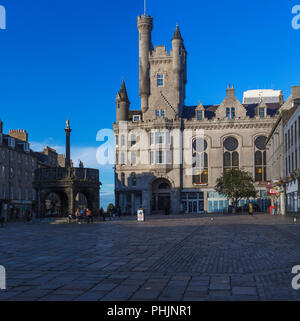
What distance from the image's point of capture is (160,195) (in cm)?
6862

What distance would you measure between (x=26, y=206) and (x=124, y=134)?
21689 millimetres

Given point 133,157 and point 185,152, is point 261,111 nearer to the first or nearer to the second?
point 185,152

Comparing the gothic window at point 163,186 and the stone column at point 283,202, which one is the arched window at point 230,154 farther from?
the stone column at point 283,202

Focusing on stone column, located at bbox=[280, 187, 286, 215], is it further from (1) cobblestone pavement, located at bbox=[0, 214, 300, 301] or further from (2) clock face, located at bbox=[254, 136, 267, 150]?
(1) cobblestone pavement, located at bbox=[0, 214, 300, 301]

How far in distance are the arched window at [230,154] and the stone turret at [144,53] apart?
624 inches

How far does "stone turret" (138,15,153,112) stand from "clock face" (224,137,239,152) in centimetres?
1556

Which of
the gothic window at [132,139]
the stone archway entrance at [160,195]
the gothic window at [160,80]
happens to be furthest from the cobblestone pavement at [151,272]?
the gothic window at [160,80]

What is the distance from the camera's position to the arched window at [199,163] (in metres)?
66.8

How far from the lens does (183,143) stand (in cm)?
6669

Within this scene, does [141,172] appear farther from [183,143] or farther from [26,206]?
[26,206]

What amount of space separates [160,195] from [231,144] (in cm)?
1468
